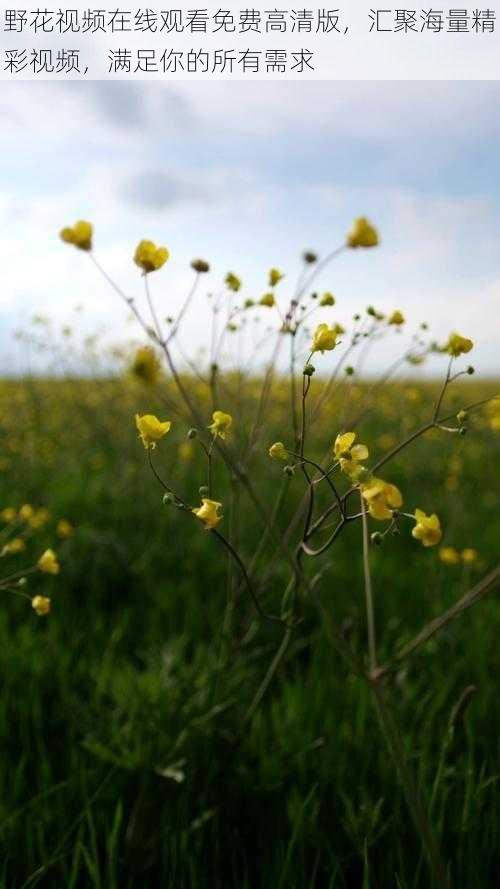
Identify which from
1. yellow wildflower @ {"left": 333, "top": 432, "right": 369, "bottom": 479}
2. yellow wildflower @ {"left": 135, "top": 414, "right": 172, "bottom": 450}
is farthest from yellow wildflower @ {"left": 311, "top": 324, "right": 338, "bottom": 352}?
yellow wildflower @ {"left": 135, "top": 414, "right": 172, "bottom": 450}

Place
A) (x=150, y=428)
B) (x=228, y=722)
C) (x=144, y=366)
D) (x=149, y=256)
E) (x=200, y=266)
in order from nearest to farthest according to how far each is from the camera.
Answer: (x=144, y=366) → (x=150, y=428) → (x=149, y=256) → (x=200, y=266) → (x=228, y=722)

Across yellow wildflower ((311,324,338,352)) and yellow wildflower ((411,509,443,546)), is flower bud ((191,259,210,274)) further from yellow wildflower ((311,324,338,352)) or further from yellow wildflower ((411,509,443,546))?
yellow wildflower ((411,509,443,546))

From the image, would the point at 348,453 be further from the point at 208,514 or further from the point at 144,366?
the point at 144,366

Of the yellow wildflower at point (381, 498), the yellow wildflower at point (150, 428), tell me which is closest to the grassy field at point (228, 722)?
the yellow wildflower at point (150, 428)

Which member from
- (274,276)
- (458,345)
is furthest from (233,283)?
(458,345)

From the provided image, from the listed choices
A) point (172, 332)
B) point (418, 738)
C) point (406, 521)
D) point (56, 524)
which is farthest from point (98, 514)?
point (172, 332)

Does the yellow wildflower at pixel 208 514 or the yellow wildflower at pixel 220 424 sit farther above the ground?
the yellow wildflower at pixel 220 424

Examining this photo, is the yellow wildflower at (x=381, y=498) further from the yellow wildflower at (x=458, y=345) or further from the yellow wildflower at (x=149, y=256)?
the yellow wildflower at (x=149, y=256)
